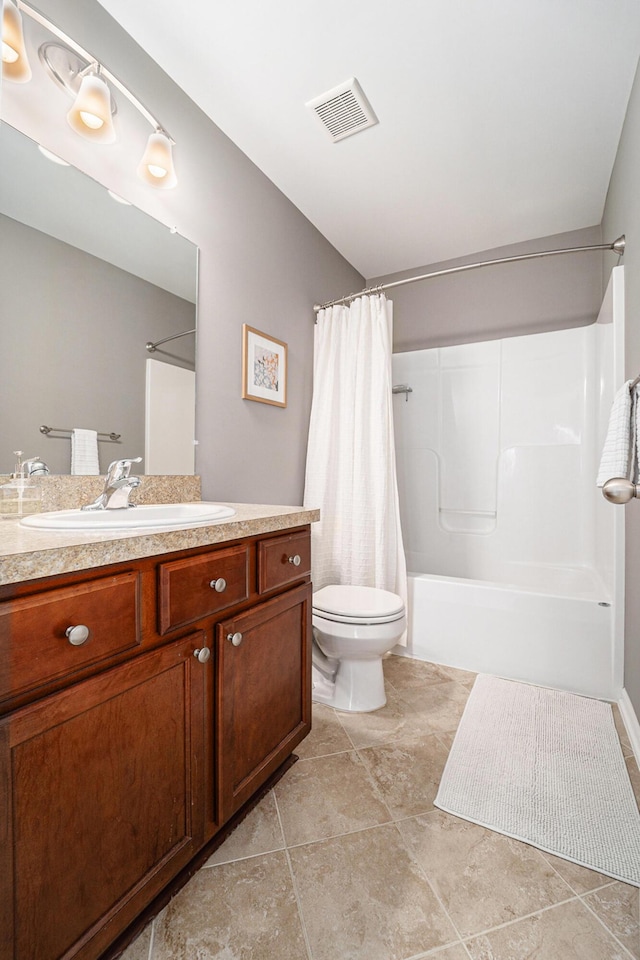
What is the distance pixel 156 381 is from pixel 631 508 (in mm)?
1861

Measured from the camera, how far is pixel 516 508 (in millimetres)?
2734

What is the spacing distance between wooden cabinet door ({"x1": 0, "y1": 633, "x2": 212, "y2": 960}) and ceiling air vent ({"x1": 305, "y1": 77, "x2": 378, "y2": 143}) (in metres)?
1.95

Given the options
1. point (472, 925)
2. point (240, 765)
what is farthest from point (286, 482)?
point (472, 925)

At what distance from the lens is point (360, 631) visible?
1724 mm

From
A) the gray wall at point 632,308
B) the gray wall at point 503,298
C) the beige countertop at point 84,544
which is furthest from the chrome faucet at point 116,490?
the gray wall at point 503,298

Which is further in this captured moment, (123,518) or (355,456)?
(355,456)

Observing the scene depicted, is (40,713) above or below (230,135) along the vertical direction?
below

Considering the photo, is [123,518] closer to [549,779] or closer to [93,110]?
[93,110]

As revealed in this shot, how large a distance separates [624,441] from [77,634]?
114 cm

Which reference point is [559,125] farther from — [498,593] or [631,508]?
[498,593]

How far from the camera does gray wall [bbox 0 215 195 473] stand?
1.17 meters

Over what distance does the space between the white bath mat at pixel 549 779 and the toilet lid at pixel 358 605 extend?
0.51m

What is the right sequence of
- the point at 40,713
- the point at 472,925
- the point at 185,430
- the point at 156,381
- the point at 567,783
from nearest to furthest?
the point at 40,713 < the point at 472,925 < the point at 567,783 < the point at 156,381 < the point at 185,430

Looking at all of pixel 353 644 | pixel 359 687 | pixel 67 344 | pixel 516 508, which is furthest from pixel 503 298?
pixel 67 344
